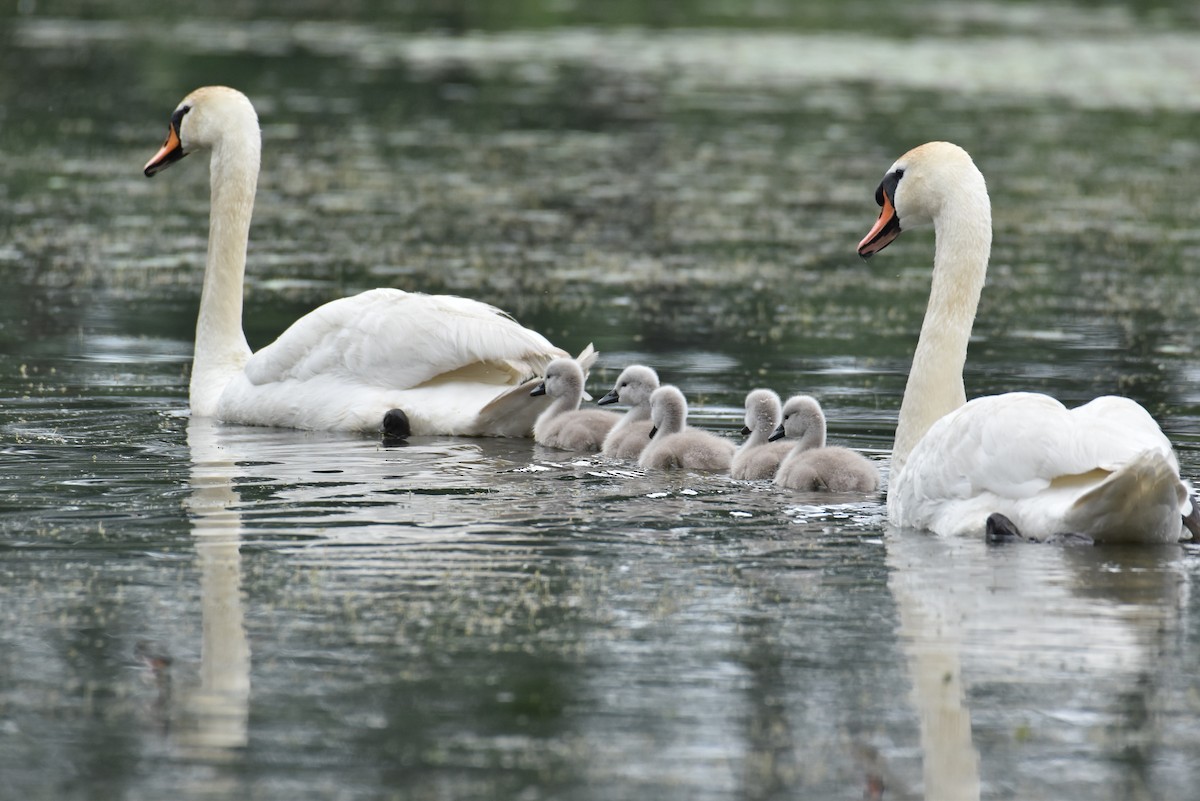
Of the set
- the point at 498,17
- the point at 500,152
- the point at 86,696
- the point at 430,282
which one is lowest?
the point at 86,696

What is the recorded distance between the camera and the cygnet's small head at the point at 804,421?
10844 mm

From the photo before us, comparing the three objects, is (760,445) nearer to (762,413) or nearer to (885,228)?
(762,413)

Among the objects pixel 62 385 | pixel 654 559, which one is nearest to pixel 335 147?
pixel 62 385

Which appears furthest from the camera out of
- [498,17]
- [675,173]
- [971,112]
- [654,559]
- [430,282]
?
[498,17]

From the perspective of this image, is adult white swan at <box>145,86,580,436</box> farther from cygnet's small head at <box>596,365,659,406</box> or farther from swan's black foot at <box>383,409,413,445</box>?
cygnet's small head at <box>596,365,659,406</box>

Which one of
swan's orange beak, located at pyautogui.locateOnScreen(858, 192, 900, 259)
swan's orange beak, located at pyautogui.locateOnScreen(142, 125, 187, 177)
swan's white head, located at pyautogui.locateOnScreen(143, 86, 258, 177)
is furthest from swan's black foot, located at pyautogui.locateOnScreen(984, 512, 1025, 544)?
swan's orange beak, located at pyautogui.locateOnScreen(142, 125, 187, 177)

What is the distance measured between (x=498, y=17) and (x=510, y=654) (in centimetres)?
4153

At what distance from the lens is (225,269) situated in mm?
13688

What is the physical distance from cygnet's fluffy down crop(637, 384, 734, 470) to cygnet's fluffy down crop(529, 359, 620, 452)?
0.52 metres

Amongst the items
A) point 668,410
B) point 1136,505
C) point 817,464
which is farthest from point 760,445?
point 1136,505

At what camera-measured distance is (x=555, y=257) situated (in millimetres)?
19031

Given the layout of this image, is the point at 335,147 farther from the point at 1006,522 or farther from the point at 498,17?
the point at 498,17

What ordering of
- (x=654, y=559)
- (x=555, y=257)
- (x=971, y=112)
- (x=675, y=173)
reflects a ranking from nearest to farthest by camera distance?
(x=654, y=559)
(x=555, y=257)
(x=675, y=173)
(x=971, y=112)

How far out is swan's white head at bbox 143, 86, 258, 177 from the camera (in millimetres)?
13938
